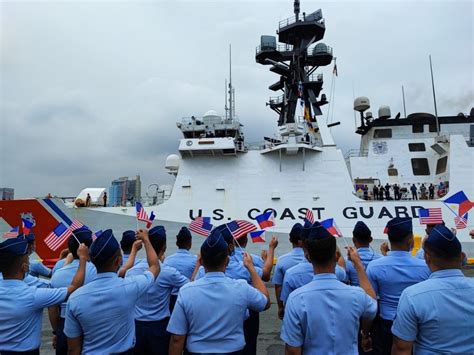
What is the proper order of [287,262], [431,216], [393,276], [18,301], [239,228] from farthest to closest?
[431,216]
[239,228]
[287,262]
[393,276]
[18,301]

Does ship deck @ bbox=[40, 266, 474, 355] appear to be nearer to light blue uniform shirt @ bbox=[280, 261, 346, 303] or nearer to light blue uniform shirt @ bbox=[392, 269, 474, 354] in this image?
light blue uniform shirt @ bbox=[280, 261, 346, 303]

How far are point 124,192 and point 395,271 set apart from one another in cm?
1232

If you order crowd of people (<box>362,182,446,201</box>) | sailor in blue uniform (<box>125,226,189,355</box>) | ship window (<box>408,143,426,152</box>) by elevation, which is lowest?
sailor in blue uniform (<box>125,226,189,355</box>)

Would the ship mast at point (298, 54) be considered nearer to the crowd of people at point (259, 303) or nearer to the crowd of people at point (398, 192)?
the crowd of people at point (398, 192)

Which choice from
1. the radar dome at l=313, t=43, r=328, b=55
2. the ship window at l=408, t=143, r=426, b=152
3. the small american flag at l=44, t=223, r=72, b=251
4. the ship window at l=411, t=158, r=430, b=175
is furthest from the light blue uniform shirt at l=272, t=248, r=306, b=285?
Result: the radar dome at l=313, t=43, r=328, b=55

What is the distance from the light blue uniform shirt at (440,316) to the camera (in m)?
1.88

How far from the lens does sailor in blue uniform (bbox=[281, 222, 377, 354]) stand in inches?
76.9

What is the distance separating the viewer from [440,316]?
1873 mm

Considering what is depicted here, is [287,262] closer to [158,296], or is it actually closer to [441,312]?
[158,296]

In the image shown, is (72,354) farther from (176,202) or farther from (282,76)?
(282,76)

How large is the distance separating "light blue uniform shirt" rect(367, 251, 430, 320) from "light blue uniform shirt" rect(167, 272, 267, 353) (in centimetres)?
145

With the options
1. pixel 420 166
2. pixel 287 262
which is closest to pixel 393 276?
pixel 287 262

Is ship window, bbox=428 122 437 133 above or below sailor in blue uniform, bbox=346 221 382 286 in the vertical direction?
above

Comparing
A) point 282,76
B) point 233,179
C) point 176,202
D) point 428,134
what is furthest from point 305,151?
point 282,76
